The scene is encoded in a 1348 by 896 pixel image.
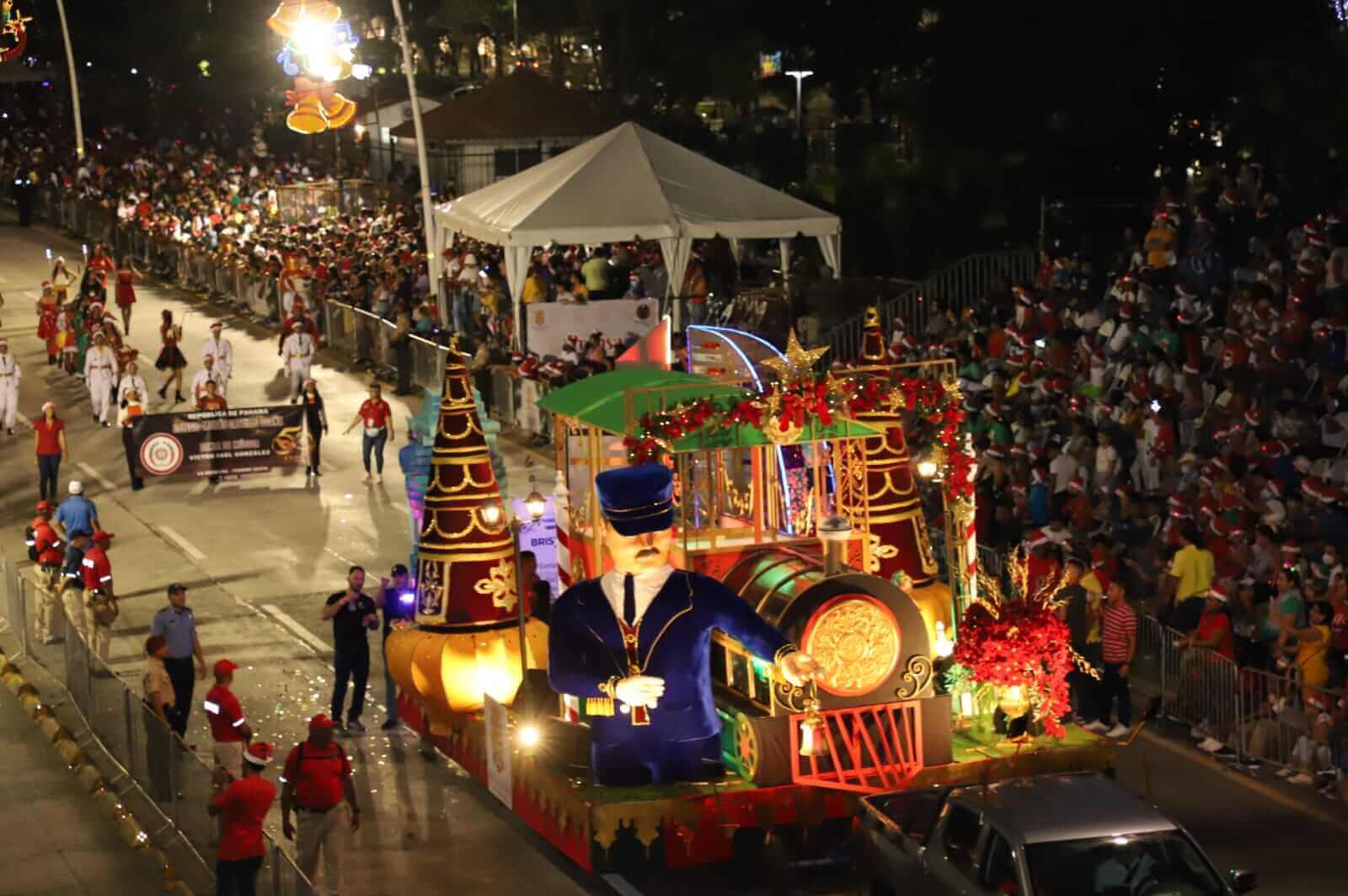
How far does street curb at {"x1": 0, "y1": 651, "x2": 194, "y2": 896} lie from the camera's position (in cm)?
1658

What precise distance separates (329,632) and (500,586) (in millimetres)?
5604

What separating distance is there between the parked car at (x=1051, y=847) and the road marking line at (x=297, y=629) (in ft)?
32.8

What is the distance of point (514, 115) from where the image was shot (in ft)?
162

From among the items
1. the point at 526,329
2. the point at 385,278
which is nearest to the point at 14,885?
the point at 526,329

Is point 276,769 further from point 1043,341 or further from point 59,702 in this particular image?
point 1043,341

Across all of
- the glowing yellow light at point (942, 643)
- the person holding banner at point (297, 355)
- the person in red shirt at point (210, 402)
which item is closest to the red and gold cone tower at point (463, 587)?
the glowing yellow light at point (942, 643)

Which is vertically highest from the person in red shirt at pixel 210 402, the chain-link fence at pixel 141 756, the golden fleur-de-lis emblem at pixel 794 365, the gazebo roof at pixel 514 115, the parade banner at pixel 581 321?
the gazebo roof at pixel 514 115

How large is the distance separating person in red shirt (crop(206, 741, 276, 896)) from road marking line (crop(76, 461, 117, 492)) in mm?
16312

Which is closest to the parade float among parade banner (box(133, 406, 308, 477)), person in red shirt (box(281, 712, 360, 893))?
person in red shirt (box(281, 712, 360, 893))

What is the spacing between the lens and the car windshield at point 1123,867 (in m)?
12.3

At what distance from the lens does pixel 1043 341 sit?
1061 inches

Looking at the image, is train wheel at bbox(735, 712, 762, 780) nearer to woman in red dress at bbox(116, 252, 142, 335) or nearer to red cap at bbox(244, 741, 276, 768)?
red cap at bbox(244, 741, 276, 768)

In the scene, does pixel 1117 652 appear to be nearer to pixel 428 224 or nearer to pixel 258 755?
pixel 258 755

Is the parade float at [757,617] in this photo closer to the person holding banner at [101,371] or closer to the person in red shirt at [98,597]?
the person in red shirt at [98,597]
